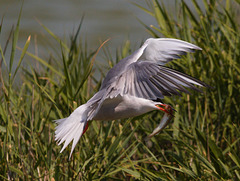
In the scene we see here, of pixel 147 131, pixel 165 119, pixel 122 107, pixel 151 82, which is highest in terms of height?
pixel 151 82

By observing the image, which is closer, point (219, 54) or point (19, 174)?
point (19, 174)

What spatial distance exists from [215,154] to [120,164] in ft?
1.50

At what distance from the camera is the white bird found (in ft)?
6.01

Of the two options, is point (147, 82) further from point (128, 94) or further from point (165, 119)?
point (165, 119)

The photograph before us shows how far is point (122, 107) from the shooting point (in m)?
2.01

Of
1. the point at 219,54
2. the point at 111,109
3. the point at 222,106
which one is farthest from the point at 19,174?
the point at 219,54

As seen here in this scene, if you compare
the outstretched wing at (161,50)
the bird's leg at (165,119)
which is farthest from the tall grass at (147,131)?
the outstretched wing at (161,50)

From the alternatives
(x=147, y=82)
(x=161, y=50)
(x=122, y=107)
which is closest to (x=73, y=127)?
(x=122, y=107)

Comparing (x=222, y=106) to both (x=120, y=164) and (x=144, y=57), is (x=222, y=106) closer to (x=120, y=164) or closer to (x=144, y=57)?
(x=144, y=57)

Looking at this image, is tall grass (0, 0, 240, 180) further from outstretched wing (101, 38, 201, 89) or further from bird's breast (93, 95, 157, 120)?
outstretched wing (101, 38, 201, 89)

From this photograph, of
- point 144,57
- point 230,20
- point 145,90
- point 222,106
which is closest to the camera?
point 145,90

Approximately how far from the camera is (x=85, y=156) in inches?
88.9

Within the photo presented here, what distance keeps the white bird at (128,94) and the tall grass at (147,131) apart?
136mm

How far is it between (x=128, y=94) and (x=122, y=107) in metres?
0.07
